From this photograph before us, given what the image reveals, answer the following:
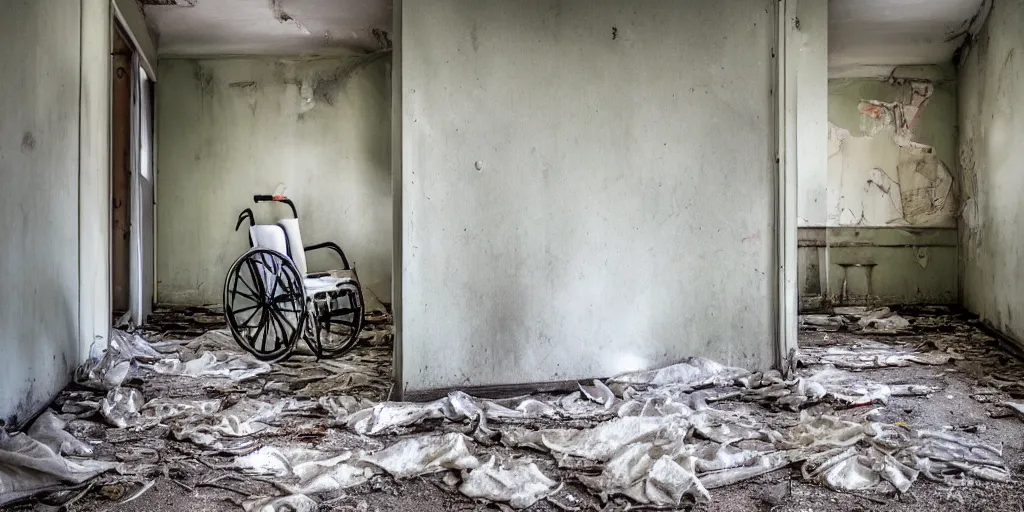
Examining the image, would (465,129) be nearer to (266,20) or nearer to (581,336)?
(581,336)

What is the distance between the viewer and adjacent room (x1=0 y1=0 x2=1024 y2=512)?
2.63 metres

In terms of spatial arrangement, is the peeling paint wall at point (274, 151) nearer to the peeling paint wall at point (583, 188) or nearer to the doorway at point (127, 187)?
the doorway at point (127, 187)

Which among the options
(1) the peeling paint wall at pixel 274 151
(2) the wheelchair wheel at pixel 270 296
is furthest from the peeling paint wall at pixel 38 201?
(1) the peeling paint wall at pixel 274 151

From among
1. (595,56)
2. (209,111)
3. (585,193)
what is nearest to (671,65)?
(595,56)

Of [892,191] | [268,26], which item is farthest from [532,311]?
[892,191]

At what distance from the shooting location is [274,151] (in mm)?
7359

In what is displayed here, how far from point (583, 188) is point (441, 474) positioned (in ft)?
5.67

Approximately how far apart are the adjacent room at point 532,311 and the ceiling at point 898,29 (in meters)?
0.10

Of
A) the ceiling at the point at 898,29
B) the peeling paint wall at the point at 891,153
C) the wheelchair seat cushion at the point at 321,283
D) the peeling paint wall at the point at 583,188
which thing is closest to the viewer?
the peeling paint wall at the point at 583,188

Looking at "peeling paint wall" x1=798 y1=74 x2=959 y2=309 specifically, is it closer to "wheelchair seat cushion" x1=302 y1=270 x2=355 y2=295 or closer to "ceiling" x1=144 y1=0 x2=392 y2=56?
"ceiling" x1=144 y1=0 x2=392 y2=56

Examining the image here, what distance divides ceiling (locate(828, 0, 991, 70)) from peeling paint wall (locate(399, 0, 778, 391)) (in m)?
2.90

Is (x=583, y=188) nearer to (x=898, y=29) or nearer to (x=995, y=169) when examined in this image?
(x=995, y=169)

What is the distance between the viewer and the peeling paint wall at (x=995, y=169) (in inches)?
204

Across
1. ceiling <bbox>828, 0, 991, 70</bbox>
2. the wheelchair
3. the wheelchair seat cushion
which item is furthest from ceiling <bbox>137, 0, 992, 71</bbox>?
the wheelchair seat cushion
